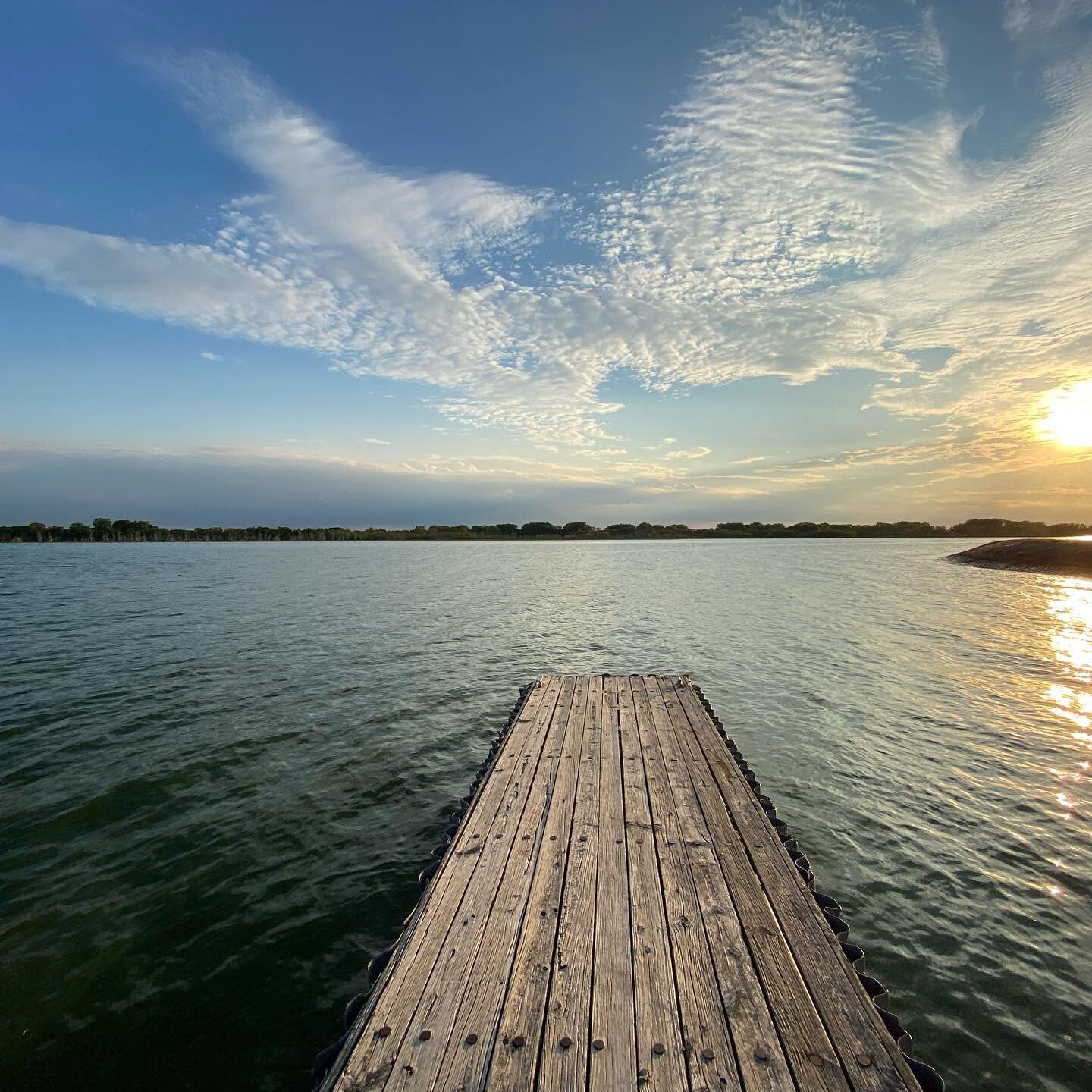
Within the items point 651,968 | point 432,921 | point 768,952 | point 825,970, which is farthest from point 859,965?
point 432,921

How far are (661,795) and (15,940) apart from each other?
8.79 meters

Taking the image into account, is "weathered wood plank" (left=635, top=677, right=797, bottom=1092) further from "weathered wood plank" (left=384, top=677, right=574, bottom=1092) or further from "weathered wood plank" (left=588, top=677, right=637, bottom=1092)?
"weathered wood plank" (left=384, top=677, right=574, bottom=1092)

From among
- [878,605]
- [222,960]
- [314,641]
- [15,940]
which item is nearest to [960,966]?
[222,960]

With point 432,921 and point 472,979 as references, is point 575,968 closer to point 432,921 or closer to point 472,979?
point 472,979

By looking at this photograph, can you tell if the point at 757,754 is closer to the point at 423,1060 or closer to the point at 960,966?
the point at 960,966

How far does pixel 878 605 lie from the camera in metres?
42.2

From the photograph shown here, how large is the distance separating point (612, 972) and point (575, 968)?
31cm

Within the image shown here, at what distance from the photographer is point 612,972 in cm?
467

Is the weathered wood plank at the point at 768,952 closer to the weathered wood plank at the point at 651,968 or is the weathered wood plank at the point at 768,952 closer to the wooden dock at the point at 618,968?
the wooden dock at the point at 618,968

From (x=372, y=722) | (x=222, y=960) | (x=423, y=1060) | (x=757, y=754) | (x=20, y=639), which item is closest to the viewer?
(x=423, y=1060)

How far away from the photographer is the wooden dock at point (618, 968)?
3.78 metres

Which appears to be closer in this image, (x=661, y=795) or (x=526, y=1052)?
(x=526, y=1052)

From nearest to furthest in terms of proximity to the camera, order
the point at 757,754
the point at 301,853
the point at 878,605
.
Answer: the point at 301,853 < the point at 757,754 < the point at 878,605

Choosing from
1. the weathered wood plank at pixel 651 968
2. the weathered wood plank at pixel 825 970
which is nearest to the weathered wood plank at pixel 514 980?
the weathered wood plank at pixel 651 968
